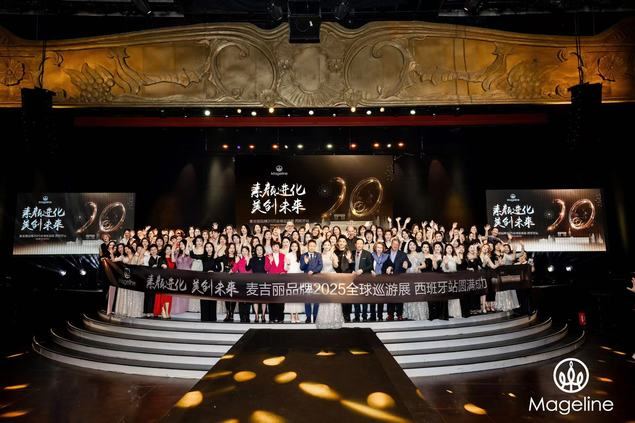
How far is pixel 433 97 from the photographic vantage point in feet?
26.3

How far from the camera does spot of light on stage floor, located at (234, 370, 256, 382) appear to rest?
1.56m

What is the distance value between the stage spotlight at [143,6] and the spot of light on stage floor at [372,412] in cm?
701

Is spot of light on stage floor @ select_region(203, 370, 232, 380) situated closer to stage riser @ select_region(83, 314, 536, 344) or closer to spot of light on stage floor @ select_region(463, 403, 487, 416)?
spot of light on stage floor @ select_region(463, 403, 487, 416)

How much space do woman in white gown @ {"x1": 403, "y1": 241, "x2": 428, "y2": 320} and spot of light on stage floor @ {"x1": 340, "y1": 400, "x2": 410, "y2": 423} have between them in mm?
4890

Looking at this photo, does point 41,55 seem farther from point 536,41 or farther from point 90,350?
point 536,41

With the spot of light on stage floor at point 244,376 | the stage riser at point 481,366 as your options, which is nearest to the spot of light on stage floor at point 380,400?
the spot of light on stage floor at point 244,376

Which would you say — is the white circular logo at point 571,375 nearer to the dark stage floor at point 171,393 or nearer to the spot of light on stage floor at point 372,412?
the dark stage floor at point 171,393

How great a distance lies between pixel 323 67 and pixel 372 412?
769 cm

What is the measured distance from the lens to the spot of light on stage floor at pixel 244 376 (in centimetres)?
156

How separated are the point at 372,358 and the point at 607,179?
10.4 metres

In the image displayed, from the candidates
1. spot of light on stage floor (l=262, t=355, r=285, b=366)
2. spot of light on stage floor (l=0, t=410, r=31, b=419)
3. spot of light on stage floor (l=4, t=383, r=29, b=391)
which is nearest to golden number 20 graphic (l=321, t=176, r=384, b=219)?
spot of light on stage floor (l=4, t=383, r=29, b=391)

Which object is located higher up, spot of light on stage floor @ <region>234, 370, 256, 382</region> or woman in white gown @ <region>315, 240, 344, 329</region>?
spot of light on stage floor @ <region>234, 370, 256, 382</region>

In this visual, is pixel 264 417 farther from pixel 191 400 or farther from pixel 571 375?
pixel 571 375

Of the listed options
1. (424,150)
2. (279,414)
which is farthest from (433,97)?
(279,414)
